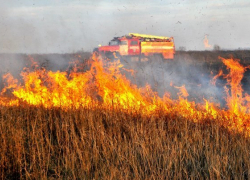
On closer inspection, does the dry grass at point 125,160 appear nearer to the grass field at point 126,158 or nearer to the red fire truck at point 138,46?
the grass field at point 126,158

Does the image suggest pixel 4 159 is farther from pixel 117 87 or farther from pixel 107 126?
pixel 117 87

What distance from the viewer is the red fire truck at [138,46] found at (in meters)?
22.4

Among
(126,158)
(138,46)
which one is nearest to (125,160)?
(126,158)

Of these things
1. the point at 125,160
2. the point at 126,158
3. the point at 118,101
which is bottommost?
the point at 125,160

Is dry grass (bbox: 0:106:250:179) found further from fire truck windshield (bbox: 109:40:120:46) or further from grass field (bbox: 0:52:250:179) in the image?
fire truck windshield (bbox: 109:40:120:46)

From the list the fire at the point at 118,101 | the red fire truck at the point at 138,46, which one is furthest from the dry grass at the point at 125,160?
the red fire truck at the point at 138,46

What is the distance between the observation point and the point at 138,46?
22625 mm

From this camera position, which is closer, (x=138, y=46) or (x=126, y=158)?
(x=126, y=158)

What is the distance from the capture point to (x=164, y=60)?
77.9 ft

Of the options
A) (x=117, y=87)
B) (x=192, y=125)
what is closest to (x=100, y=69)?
(x=117, y=87)

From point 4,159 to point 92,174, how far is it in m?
1.32

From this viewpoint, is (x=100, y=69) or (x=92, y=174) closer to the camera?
(x=92, y=174)

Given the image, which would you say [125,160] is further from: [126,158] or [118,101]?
[118,101]

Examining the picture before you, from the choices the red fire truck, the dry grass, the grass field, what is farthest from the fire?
the red fire truck
